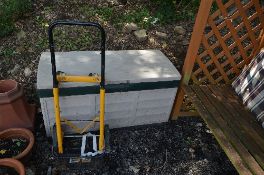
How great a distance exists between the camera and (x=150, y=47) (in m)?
4.36

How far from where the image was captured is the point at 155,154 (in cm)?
335

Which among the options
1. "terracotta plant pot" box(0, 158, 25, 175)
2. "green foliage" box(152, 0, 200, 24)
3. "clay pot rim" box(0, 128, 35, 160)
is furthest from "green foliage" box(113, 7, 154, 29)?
"terracotta plant pot" box(0, 158, 25, 175)

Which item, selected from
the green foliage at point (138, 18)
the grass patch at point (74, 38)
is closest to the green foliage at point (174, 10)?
the green foliage at point (138, 18)

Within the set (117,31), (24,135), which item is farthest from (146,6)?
(24,135)

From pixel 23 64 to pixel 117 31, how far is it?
145 cm

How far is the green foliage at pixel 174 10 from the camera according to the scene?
4.77 meters

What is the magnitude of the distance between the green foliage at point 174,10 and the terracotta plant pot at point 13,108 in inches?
100

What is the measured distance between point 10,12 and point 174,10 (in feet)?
8.38

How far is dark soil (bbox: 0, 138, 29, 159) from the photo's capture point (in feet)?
9.81

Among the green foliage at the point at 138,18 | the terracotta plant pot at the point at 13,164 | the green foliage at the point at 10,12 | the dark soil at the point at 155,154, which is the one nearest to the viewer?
the terracotta plant pot at the point at 13,164

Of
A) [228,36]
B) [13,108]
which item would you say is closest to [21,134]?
[13,108]

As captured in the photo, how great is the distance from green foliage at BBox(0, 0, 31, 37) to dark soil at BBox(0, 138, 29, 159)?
5.83 ft

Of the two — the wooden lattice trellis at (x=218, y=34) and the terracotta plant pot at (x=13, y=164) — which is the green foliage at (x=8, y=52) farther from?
the wooden lattice trellis at (x=218, y=34)

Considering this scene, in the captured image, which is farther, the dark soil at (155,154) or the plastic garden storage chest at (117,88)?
the dark soil at (155,154)
